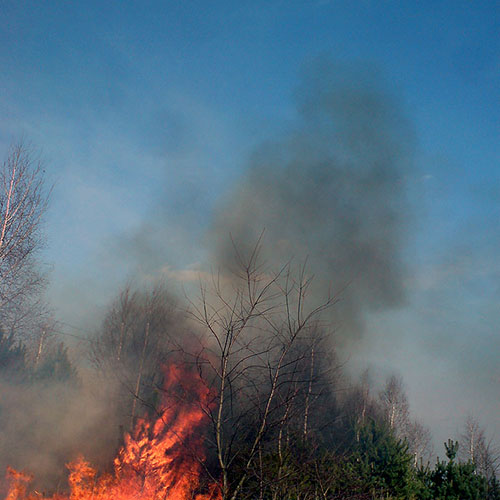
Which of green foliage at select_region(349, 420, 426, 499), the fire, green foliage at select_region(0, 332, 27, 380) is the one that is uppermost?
green foliage at select_region(349, 420, 426, 499)

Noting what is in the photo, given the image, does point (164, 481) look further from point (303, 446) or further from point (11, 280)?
point (11, 280)

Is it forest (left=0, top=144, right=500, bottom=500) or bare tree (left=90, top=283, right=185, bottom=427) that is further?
bare tree (left=90, top=283, right=185, bottom=427)

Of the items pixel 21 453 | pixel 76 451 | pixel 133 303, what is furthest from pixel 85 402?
pixel 133 303

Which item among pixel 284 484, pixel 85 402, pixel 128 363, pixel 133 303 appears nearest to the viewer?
pixel 284 484

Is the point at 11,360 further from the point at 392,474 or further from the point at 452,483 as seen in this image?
the point at 452,483

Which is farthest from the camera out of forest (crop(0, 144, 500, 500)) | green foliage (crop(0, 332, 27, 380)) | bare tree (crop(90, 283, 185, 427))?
bare tree (crop(90, 283, 185, 427))

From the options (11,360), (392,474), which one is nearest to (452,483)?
(392,474)

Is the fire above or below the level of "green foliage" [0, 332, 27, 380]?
below

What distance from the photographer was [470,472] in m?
11.3

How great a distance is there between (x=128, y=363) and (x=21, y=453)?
1548cm

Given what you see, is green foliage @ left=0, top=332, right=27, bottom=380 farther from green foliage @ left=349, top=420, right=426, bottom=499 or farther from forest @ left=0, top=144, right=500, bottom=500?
green foliage @ left=349, top=420, right=426, bottom=499

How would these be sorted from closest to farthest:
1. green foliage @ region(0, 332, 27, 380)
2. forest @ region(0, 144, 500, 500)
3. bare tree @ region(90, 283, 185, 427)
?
1. forest @ region(0, 144, 500, 500)
2. green foliage @ region(0, 332, 27, 380)
3. bare tree @ region(90, 283, 185, 427)

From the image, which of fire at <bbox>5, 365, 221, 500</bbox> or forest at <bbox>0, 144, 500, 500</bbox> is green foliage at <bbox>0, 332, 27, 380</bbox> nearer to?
forest at <bbox>0, 144, 500, 500</bbox>

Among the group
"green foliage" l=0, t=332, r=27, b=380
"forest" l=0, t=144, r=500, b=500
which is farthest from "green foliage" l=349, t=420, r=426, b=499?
"green foliage" l=0, t=332, r=27, b=380
